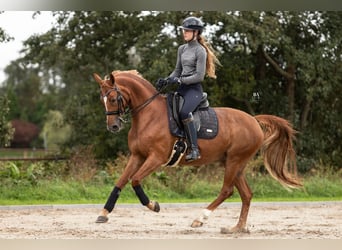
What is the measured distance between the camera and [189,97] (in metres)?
8.12

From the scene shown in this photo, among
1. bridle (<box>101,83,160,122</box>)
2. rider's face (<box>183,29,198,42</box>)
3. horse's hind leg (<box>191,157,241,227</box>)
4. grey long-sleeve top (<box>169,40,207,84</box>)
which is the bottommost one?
horse's hind leg (<box>191,157,241,227</box>)

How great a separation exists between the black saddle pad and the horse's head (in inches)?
24.8

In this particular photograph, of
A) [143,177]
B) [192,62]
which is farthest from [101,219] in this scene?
[192,62]

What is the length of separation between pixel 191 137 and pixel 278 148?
1.53 meters

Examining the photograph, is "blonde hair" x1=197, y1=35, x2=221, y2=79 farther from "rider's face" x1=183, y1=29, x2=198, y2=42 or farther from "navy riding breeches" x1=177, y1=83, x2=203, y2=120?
"navy riding breeches" x1=177, y1=83, x2=203, y2=120

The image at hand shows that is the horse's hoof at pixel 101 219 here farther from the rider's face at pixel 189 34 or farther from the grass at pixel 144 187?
the grass at pixel 144 187

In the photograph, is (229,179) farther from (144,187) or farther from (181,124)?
(144,187)

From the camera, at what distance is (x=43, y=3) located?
9.44 metres

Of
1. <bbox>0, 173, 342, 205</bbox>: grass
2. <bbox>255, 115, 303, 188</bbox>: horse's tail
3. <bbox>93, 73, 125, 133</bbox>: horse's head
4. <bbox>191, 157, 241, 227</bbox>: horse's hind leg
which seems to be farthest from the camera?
<bbox>0, 173, 342, 205</bbox>: grass

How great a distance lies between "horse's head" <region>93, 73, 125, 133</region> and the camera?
785 cm

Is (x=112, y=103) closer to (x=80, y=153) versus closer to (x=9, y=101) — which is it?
(x=9, y=101)

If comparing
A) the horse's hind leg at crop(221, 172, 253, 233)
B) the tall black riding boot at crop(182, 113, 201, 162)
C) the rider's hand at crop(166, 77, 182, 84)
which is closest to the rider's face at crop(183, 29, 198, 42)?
the rider's hand at crop(166, 77, 182, 84)

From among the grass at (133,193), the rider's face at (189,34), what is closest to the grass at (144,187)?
the grass at (133,193)

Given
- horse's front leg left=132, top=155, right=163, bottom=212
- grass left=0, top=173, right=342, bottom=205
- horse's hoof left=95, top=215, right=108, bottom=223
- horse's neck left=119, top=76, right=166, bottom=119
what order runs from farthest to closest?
grass left=0, top=173, right=342, bottom=205 < horse's neck left=119, top=76, right=166, bottom=119 < horse's front leg left=132, top=155, right=163, bottom=212 < horse's hoof left=95, top=215, right=108, bottom=223
